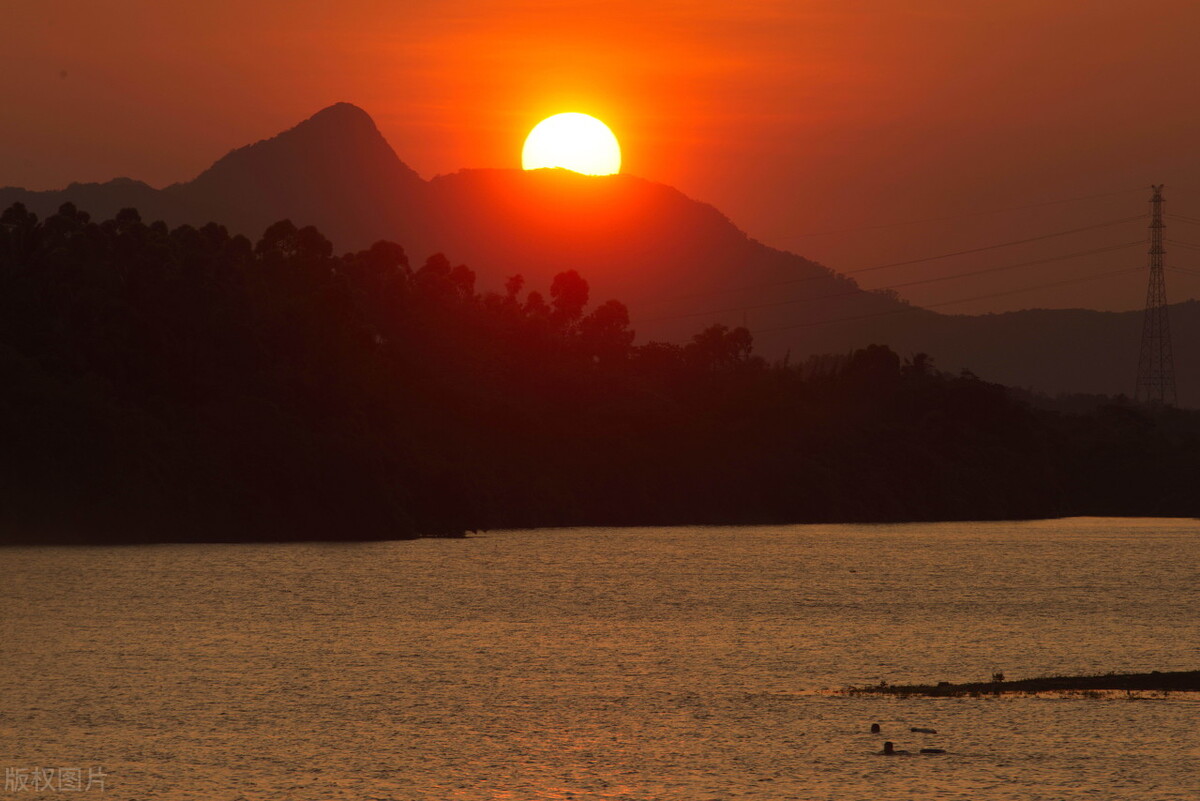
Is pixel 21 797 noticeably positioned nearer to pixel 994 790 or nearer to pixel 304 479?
pixel 994 790

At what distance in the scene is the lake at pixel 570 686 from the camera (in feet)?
113

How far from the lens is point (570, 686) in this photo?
5084 cm

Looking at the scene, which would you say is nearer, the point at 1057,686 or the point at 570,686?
the point at 1057,686

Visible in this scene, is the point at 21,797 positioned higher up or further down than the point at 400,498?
further down

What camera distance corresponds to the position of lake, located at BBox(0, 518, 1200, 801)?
113 ft

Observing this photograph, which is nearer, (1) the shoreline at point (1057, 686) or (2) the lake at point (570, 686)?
(2) the lake at point (570, 686)

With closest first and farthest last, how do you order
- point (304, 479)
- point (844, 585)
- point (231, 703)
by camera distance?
point (231, 703), point (844, 585), point (304, 479)

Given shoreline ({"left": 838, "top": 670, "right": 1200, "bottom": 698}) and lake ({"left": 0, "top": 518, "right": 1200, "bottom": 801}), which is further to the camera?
shoreline ({"left": 838, "top": 670, "right": 1200, "bottom": 698})

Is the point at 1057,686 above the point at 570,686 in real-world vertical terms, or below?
above

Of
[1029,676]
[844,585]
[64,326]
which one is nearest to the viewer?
[1029,676]

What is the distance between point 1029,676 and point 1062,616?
104 ft

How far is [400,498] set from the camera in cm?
17775

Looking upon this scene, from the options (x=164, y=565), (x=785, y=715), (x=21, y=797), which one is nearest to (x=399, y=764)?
(x=21, y=797)

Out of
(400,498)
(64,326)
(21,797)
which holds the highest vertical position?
(64,326)
